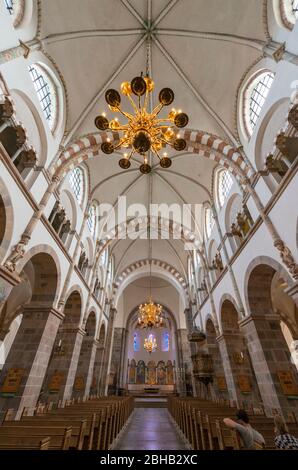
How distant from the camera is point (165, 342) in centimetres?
3164

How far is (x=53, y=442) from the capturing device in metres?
3.37

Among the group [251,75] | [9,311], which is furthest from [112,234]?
[251,75]

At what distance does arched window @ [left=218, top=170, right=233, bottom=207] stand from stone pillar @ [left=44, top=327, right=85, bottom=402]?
9.94m

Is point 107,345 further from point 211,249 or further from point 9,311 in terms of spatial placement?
point 211,249

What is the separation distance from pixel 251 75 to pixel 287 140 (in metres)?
3.94

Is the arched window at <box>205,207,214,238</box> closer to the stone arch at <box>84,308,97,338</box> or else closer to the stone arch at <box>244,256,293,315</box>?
the stone arch at <box>244,256,293,315</box>

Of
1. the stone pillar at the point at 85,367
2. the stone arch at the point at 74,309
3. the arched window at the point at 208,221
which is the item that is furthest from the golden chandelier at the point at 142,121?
the stone pillar at the point at 85,367

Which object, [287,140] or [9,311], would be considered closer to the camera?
[287,140]

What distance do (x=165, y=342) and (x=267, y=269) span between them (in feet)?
88.9

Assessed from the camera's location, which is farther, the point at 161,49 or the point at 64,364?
the point at 64,364

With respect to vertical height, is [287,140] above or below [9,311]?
above

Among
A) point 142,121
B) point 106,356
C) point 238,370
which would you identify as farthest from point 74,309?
point 142,121

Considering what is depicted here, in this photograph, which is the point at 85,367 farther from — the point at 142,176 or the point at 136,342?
the point at 136,342

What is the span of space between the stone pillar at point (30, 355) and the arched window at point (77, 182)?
5.96m
